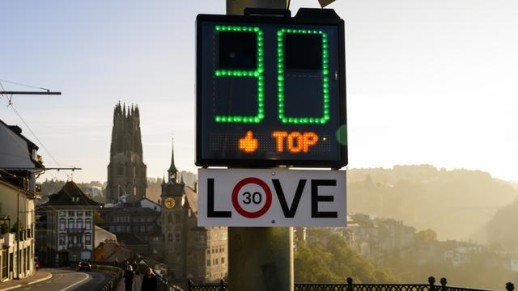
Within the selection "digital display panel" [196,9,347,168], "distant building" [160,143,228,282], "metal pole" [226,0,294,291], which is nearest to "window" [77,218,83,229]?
"distant building" [160,143,228,282]

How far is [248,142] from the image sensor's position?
20.9 ft

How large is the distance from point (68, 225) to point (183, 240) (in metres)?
52.7

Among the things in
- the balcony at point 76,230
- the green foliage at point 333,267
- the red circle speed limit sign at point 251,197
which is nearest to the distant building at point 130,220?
the green foliage at point 333,267

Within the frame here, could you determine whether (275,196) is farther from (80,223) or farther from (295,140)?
(80,223)

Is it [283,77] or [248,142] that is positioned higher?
[283,77]

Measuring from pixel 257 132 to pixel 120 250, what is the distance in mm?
124950

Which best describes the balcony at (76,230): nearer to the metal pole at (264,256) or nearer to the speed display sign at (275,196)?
the metal pole at (264,256)

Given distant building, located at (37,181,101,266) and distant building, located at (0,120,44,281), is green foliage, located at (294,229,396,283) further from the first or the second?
distant building, located at (0,120,44,281)

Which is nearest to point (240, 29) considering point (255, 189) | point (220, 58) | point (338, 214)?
point (220, 58)

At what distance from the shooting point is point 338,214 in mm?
6535

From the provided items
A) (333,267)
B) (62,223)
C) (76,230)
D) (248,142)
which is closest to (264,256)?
(248,142)

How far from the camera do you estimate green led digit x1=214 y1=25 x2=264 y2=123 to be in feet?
20.8

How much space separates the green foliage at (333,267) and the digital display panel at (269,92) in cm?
15190

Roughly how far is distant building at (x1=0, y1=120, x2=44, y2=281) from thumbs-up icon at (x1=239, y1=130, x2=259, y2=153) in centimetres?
4579
